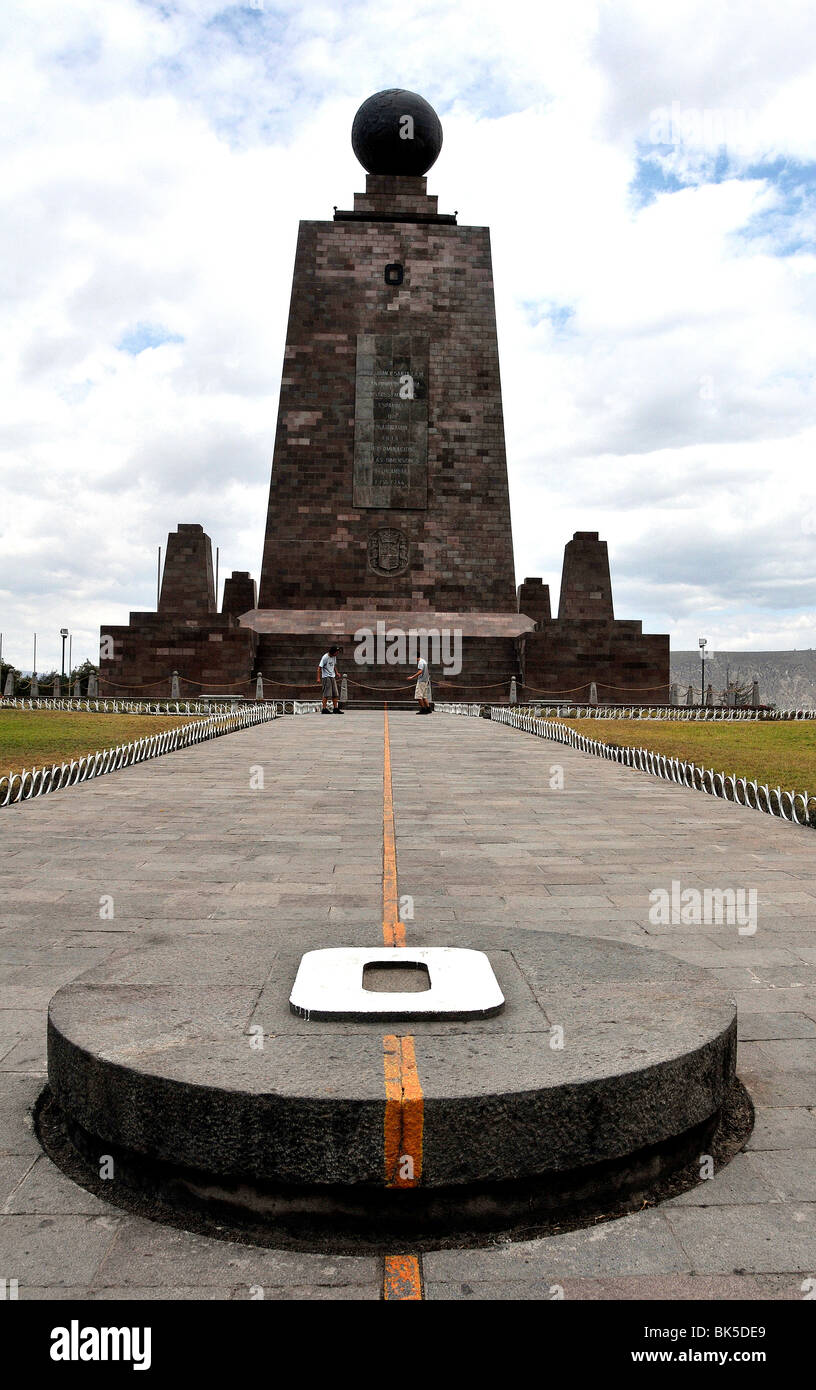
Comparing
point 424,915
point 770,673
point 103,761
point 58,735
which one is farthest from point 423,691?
point 770,673

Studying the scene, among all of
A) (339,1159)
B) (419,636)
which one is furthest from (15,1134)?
(419,636)

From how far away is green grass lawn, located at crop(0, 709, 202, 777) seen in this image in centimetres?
1209

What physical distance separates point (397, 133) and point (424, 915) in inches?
1426

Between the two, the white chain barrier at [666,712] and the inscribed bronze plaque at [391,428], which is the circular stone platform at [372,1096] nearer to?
the white chain barrier at [666,712]

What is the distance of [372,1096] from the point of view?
8.43 ft

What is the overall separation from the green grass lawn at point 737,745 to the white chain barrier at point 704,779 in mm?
235

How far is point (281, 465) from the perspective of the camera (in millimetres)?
34219

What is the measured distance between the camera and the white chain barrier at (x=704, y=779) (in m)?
9.14

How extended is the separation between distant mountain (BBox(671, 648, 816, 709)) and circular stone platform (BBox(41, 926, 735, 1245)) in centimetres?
7827

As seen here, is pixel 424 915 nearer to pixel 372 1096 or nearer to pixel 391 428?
pixel 372 1096

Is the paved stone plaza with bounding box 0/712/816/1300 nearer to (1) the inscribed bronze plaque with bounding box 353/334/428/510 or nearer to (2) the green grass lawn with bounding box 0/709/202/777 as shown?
(2) the green grass lawn with bounding box 0/709/202/777

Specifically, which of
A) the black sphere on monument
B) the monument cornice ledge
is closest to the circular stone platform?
the monument cornice ledge
